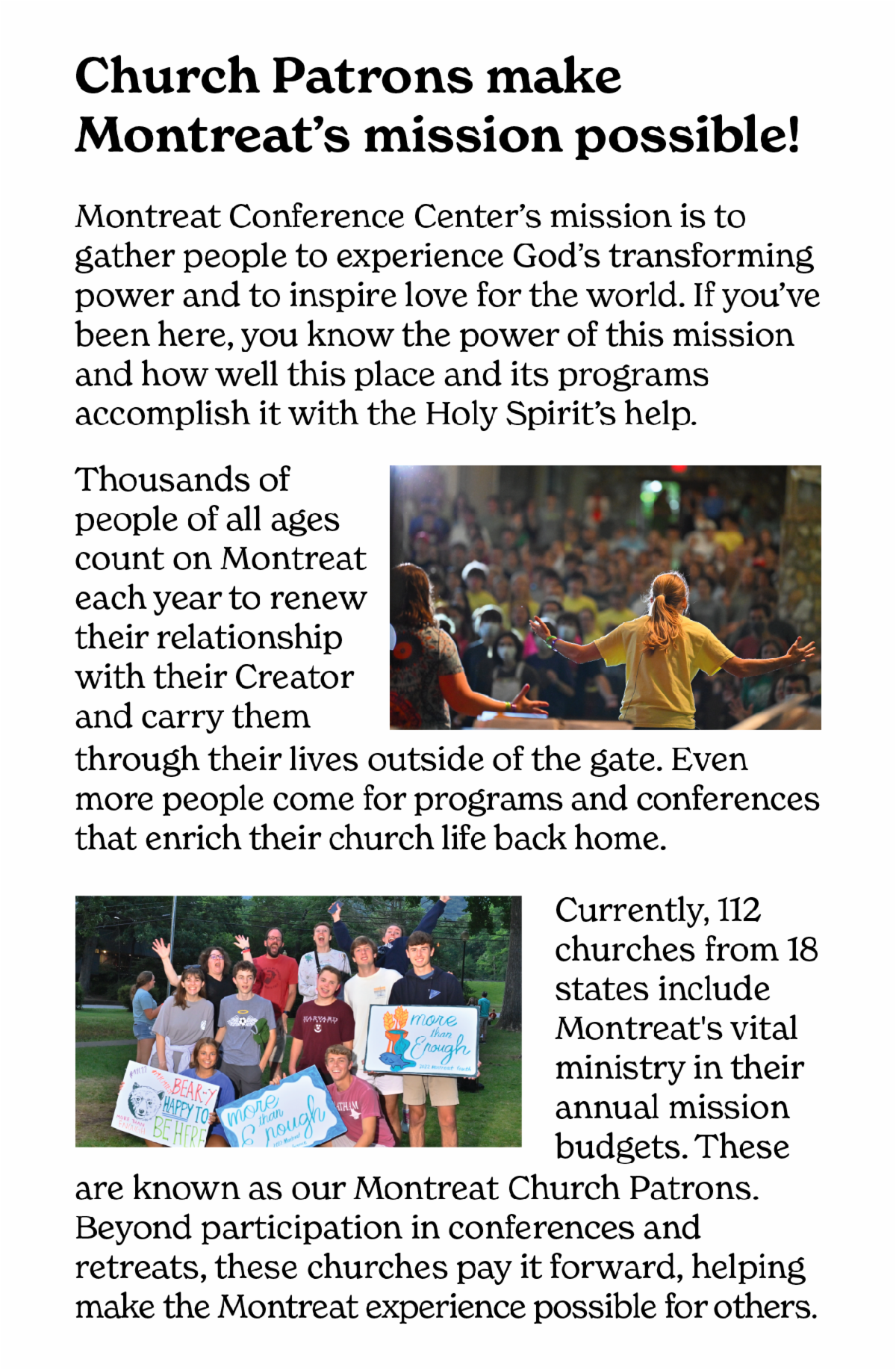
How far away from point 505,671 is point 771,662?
332cm

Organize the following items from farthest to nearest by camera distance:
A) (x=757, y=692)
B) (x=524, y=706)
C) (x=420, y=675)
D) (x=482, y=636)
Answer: (x=482, y=636), (x=757, y=692), (x=420, y=675), (x=524, y=706)

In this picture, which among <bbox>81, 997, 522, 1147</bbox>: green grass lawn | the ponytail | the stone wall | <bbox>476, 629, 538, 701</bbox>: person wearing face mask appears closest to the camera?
<bbox>81, 997, 522, 1147</bbox>: green grass lawn

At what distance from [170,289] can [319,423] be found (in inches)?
27.9

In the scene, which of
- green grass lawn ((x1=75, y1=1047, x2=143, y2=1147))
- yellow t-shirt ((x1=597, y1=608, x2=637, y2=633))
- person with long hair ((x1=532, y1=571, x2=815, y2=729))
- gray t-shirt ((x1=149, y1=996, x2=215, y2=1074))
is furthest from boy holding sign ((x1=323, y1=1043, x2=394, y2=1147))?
yellow t-shirt ((x1=597, y1=608, x2=637, y2=633))

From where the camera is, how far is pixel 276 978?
4320 mm

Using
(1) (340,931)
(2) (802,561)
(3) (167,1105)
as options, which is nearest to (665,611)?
(1) (340,931)

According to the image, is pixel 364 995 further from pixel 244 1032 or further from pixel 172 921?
pixel 172 921

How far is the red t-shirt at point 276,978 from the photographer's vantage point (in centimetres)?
428

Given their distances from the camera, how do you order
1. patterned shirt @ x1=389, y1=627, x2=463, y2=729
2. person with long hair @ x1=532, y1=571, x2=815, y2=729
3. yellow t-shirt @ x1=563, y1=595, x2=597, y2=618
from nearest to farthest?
1. patterned shirt @ x1=389, y1=627, x2=463, y2=729
2. person with long hair @ x1=532, y1=571, x2=815, y2=729
3. yellow t-shirt @ x1=563, y1=595, x2=597, y2=618

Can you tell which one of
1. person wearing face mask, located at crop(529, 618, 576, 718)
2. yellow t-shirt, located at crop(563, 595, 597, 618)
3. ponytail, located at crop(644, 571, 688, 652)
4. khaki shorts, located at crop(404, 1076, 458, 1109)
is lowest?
khaki shorts, located at crop(404, 1076, 458, 1109)

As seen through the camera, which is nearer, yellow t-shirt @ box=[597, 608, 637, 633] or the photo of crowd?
the photo of crowd

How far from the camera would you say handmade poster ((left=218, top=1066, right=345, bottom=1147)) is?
13.8ft

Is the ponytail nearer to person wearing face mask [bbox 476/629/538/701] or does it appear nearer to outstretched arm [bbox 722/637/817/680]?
outstretched arm [bbox 722/637/817/680]

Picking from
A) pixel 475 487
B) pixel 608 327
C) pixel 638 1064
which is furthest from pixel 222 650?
pixel 475 487
